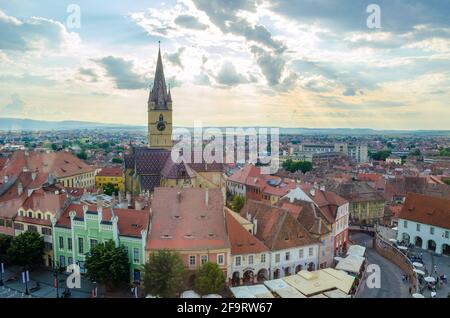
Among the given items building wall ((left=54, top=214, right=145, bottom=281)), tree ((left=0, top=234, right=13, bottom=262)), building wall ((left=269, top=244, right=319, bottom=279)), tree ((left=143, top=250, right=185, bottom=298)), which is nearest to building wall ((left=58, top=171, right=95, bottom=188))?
tree ((left=0, top=234, right=13, bottom=262))

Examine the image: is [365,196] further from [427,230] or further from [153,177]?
[153,177]

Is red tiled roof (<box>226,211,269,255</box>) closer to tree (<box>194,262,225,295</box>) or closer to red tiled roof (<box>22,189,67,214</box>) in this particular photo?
tree (<box>194,262,225,295</box>)

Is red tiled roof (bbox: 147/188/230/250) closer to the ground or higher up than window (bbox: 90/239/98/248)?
higher up

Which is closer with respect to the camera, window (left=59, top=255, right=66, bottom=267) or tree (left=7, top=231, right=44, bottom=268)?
tree (left=7, top=231, right=44, bottom=268)

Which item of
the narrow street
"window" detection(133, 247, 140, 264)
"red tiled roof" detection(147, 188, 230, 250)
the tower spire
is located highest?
the tower spire

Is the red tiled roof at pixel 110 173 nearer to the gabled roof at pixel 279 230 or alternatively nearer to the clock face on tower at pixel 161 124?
the clock face on tower at pixel 161 124

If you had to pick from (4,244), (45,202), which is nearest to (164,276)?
(45,202)

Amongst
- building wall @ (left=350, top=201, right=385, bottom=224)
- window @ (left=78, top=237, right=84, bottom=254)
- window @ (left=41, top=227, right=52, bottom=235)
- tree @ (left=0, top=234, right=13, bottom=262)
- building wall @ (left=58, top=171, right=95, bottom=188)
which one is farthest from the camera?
building wall @ (left=58, top=171, right=95, bottom=188)
